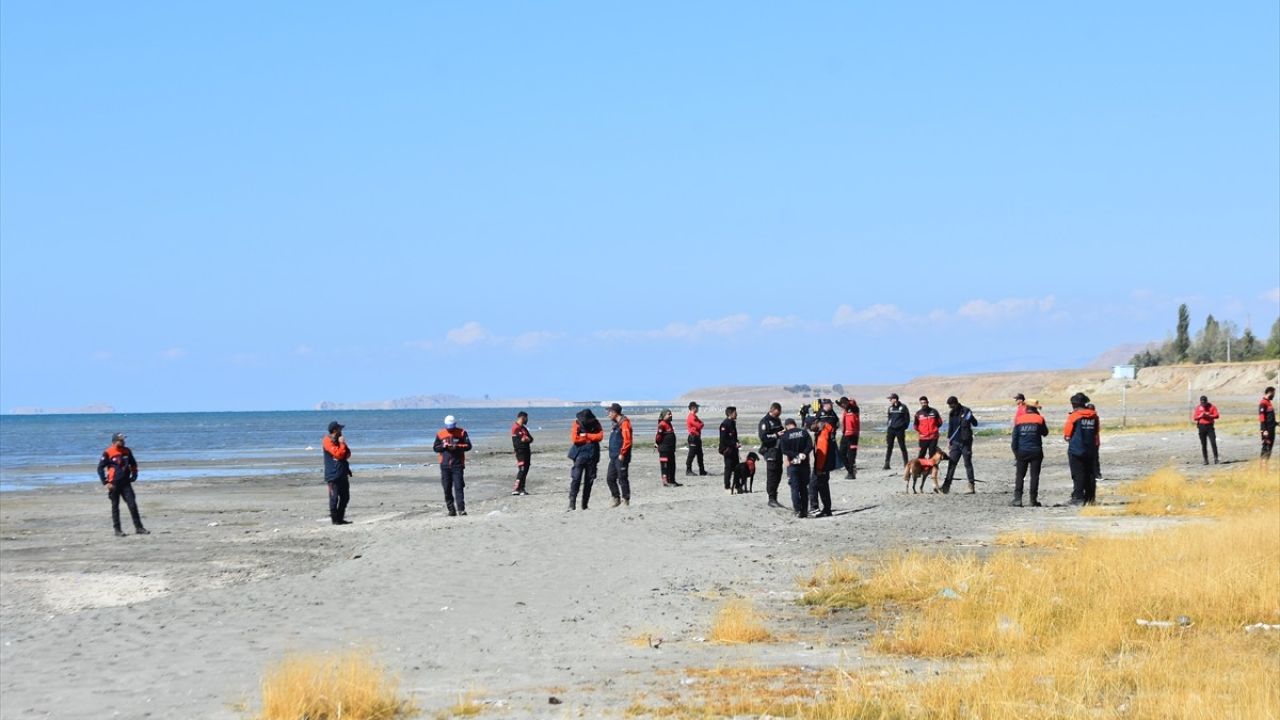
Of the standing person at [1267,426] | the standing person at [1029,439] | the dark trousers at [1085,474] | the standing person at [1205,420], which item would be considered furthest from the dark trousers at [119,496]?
the standing person at [1267,426]

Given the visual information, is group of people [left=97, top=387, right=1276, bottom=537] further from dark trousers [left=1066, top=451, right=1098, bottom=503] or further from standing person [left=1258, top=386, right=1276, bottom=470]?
standing person [left=1258, top=386, right=1276, bottom=470]

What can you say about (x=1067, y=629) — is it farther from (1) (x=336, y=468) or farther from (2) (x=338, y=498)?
(2) (x=338, y=498)

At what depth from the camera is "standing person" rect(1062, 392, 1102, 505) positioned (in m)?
20.7

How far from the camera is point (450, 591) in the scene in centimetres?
1479

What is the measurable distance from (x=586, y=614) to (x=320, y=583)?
4282mm

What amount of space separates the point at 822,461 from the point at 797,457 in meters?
0.51

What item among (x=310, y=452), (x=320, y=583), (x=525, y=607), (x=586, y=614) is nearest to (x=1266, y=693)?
(x=586, y=614)

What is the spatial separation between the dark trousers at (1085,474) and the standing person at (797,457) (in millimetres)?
4294

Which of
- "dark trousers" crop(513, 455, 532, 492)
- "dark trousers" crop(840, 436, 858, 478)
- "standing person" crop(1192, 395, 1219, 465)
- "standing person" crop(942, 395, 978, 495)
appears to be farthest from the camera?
"standing person" crop(1192, 395, 1219, 465)

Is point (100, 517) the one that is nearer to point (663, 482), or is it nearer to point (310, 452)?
point (663, 482)

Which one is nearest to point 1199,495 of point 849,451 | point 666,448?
point 849,451

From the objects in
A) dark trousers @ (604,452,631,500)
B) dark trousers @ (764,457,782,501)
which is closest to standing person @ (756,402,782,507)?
dark trousers @ (764,457,782,501)

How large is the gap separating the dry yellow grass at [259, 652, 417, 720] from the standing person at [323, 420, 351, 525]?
38.5ft

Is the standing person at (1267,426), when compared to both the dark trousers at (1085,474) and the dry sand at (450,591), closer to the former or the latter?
the dry sand at (450,591)
